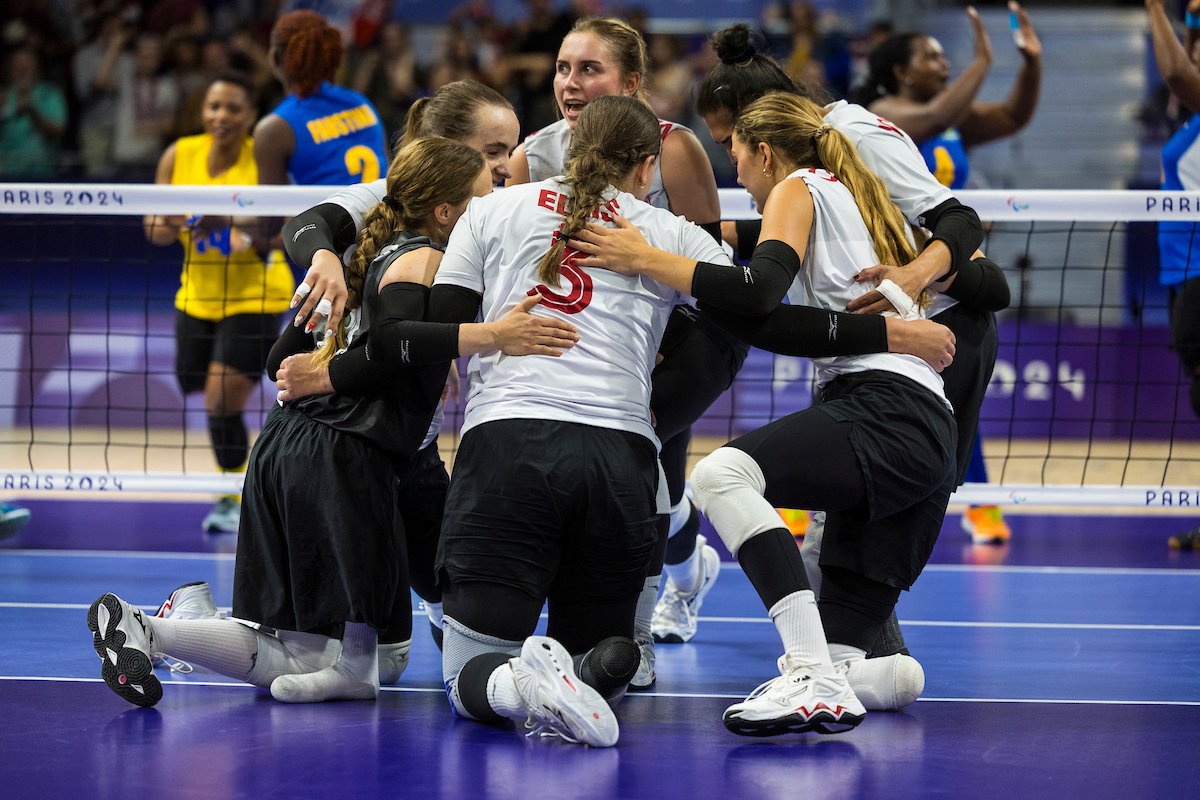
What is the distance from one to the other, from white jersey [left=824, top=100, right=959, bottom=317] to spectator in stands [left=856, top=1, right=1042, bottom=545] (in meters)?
2.62

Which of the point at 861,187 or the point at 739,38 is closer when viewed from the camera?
the point at 861,187

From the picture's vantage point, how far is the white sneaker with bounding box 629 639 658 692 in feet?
11.9

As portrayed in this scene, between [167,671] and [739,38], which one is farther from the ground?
[739,38]

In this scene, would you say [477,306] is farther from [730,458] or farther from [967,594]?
[967,594]

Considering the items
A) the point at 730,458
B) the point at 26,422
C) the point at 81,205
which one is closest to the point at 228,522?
the point at 81,205

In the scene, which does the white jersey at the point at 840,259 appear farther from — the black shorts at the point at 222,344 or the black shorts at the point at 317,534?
the black shorts at the point at 222,344

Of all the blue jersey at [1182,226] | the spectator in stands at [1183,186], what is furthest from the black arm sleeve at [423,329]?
the blue jersey at [1182,226]

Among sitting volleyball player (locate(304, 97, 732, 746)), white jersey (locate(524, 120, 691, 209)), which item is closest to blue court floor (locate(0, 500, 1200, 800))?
sitting volleyball player (locate(304, 97, 732, 746))

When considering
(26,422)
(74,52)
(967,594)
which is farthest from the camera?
(74,52)

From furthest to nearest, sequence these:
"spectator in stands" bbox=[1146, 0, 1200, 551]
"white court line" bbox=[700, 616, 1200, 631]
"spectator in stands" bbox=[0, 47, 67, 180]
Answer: "spectator in stands" bbox=[0, 47, 67, 180]
"spectator in stands" bbox=[1146, 0, 1200, 551]
"white court line" bbox=[700, 616, 1200, 631]

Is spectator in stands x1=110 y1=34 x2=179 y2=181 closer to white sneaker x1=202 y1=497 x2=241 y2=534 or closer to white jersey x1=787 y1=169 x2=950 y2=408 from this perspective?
white sneaker x1=202 y1=497 x2=241 y2=534

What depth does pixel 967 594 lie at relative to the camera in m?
5.01

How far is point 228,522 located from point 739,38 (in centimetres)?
372

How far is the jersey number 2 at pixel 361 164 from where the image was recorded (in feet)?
20.0
